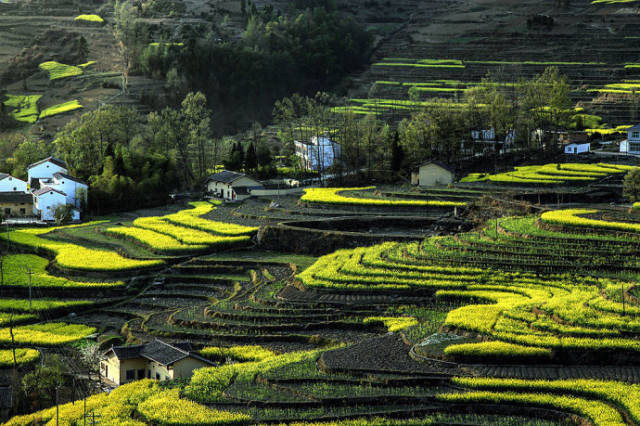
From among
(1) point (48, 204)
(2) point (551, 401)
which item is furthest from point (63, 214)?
(2) point (551, 401)

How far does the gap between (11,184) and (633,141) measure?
3881cm

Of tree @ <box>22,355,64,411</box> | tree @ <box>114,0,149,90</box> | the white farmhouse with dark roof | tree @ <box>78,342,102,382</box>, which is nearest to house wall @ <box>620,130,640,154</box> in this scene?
the white farmhouse with dark roof

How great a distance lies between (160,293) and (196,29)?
2234 inches

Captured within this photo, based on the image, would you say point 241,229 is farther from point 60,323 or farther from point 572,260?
point 572,260

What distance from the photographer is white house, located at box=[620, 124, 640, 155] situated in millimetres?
63500

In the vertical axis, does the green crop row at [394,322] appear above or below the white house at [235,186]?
below

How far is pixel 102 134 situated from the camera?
68.1 meters

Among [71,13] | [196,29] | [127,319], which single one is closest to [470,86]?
[196,29]

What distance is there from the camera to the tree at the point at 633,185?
162 feet

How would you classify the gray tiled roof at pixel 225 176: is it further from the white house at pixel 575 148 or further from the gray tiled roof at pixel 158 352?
the gray tiled roof at pixel 158 352

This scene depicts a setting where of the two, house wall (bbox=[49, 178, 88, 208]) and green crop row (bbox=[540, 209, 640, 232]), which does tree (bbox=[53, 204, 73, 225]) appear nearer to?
house wall (bbox=[49, 178, 88, 208])

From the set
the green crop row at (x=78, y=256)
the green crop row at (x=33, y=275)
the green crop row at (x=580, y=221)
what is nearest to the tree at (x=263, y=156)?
the green crop row at (x=78, y=256)

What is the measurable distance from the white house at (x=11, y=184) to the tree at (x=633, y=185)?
115ft

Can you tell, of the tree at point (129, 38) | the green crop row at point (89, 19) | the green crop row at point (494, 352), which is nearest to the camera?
the green crop row at point (494, 352)
